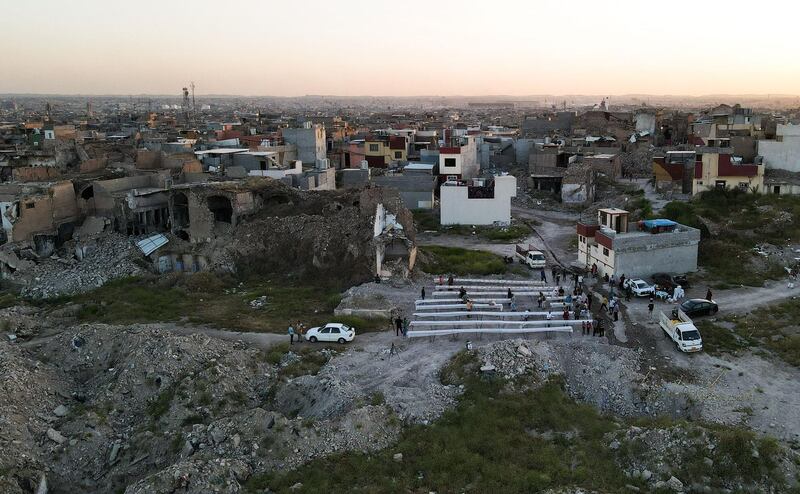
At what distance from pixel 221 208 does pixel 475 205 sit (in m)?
13.5

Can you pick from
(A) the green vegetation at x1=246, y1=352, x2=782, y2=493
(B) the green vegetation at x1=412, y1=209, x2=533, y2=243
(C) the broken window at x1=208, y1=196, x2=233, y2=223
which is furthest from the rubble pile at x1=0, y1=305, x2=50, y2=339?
(B) the green vegetation at x1=412, y1=209, x2=533, y2=243

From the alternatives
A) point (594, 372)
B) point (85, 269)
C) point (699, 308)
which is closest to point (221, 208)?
point (85, 269)

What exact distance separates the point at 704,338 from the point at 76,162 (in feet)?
131

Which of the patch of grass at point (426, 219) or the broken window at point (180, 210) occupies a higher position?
the broken window at point (180, 210)

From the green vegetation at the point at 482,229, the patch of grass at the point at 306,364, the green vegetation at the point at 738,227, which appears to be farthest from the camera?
the green vegetation at the point at 482,229

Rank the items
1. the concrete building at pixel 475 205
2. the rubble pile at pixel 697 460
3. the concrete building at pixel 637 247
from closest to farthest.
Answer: the rubble pile at pixel 697 460, the concrete building at pixel 637 247, the concrete building at pixel 475 205

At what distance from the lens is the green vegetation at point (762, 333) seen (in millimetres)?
18156

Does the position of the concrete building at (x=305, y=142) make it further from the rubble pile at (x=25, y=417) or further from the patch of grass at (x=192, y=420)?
the patch of grass at (x=192, y=420)

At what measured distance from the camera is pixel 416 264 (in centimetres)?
2647

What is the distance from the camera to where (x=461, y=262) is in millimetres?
27766

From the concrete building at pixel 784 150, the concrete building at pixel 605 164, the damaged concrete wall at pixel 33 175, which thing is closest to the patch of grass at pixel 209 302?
the damaged concrete wall at pixel 33 175

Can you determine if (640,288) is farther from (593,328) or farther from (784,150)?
(784,150)

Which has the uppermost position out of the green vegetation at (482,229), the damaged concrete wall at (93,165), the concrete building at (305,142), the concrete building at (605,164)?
the concrete building at (305,142)

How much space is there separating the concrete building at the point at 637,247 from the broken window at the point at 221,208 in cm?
1653
